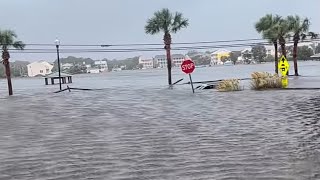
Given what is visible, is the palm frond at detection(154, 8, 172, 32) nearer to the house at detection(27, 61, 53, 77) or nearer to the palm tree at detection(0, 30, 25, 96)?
the palm tree at detection(0, 30, 25, 96)

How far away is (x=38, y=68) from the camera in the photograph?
14350 cm

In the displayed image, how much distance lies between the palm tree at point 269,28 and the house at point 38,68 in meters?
89.0

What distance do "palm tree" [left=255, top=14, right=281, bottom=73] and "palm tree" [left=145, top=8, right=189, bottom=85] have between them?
10.2 meters

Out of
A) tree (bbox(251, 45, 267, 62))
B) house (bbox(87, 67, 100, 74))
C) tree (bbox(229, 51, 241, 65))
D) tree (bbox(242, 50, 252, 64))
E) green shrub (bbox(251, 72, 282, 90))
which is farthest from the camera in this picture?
house (bbox(87, 67, 100, 74))

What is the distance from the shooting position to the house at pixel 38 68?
138 m

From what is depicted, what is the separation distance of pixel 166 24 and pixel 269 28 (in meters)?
13.0

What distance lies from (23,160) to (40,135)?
299cm

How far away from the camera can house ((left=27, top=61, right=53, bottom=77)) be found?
454 ft

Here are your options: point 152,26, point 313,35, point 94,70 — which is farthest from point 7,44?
point 94,70

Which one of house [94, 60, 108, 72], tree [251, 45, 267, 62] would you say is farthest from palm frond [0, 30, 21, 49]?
house [94, 60, 108, 72]

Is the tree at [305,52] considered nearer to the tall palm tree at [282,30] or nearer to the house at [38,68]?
the house at [38,68]

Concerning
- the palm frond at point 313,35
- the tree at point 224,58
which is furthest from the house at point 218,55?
the palm frond at point 313,35

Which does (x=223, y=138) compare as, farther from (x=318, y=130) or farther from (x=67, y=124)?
(x=67, y=124)

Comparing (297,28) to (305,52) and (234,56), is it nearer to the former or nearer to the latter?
(305,52)
